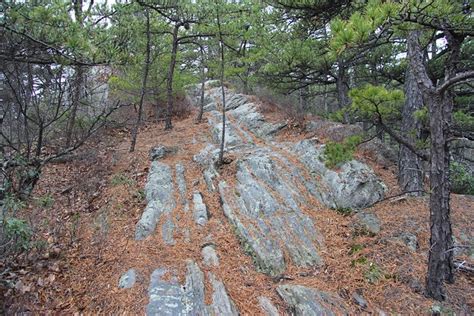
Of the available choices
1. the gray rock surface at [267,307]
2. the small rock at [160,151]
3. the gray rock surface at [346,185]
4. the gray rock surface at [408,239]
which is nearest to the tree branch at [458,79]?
the gray rock surface at [408,239]

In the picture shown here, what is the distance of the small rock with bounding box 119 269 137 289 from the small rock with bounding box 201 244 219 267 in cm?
96

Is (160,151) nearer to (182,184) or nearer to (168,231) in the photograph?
(182,184)

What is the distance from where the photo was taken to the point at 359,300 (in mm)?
3771

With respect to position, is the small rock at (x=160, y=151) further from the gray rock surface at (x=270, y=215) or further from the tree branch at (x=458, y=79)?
the tree branch at (x=458, y=79)

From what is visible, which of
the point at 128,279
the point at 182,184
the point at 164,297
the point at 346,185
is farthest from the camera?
the point at 182,184

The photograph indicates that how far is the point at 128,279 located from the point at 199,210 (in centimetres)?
183

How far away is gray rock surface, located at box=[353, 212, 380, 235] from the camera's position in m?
4.99

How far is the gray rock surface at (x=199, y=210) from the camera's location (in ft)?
16.7

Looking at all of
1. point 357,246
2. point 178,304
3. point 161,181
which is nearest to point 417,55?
point 357,246

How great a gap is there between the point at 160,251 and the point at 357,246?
3064mm

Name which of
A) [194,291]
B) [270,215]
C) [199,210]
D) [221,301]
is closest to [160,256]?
[194,291]

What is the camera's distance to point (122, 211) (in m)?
5.26

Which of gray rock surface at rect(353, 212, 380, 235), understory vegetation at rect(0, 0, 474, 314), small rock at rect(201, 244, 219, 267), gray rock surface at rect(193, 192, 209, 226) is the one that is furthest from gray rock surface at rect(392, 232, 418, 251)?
gray rock surface at rect(193, 192, 209, 226)

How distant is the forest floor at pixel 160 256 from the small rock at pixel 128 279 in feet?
0.21
